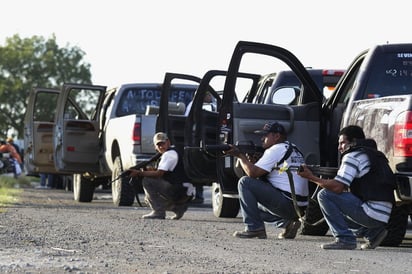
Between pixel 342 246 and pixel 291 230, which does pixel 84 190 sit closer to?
pixel 291 230

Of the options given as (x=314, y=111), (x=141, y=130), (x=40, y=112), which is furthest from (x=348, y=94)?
(x=40, y=112)

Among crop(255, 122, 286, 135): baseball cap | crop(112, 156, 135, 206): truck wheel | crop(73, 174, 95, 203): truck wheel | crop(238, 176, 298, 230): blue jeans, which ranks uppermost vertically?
crop(255, 122, 286, 135): baseball cap

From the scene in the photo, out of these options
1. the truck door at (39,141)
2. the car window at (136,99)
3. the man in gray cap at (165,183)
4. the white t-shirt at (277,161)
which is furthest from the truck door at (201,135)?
the truck door at (39,141)

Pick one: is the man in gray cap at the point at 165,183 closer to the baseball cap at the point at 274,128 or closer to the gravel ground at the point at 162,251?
the gravel ground at the point at 162,251

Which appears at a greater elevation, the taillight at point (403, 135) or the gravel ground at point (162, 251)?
the taillight at point (403, 135)

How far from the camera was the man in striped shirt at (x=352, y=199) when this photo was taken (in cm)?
1093

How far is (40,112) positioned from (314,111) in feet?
232

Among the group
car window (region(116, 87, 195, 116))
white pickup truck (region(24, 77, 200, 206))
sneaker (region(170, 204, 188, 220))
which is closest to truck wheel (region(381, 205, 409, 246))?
sneaker (region(170, 204, 188, 220))

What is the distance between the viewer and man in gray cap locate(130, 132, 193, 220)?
52.7 ft

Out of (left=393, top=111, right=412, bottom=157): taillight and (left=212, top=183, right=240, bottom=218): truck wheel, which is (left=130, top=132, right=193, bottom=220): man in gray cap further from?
(left=393, top=111, right=412, bottom=157): taillight

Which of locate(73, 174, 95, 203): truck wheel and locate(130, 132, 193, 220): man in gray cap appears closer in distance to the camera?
locate(130, 132, 193, 220): man in gray cap

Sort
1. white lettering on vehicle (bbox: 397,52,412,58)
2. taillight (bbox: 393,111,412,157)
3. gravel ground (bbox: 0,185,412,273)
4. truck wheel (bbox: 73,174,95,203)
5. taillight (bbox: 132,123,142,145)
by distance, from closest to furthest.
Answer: gravel ground (bbox: 0,185,412,273)
taillight (bbox: 393,111,412,157)
white lettering on vehicle (bbox: 397,52,412,58)
taillight (bbox: 132,123,142,145)
truck wheel (bbox: 73,174,95,203)

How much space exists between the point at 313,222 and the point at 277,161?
4.48ft

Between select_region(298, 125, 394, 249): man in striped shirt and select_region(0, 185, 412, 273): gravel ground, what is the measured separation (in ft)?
0.70
